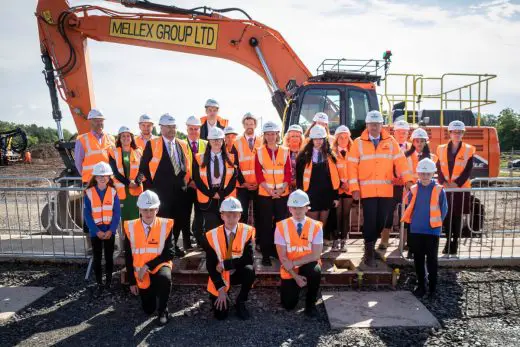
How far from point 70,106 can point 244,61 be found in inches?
146

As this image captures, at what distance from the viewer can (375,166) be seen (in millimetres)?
4992

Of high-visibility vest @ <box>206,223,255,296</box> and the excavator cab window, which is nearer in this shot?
high-visibility vest @ <box>206,223,255,296</box>

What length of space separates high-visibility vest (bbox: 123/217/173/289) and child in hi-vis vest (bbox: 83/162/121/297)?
68 cm

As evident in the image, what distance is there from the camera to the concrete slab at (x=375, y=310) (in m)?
4.02

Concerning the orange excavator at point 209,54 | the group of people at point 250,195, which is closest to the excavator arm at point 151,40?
the orange excavator at point 209,54

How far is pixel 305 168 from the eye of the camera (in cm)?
502

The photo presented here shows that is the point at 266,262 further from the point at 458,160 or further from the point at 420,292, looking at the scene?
the point at 458,160

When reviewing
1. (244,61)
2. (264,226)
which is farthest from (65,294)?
(244,61)

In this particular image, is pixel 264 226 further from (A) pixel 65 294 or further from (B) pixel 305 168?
(A) pixel 65 294

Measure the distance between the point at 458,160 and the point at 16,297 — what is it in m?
6.42

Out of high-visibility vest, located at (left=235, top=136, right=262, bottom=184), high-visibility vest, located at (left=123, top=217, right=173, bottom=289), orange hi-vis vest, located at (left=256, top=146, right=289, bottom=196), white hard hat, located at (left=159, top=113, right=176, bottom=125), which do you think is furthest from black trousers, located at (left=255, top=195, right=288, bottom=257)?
white hard hat, located at (left=159, top=113, right=176, bottom=125)

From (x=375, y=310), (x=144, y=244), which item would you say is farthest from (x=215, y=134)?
(x=375, y=310)

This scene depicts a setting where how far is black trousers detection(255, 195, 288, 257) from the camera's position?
16.3 ft

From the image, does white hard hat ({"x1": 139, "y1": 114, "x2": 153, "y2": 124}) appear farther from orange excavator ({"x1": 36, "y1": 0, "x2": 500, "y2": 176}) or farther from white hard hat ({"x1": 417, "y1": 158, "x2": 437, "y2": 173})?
white hard hat ({"x1": 417, "y1": 158, "x2": 437, "y2": 173})
